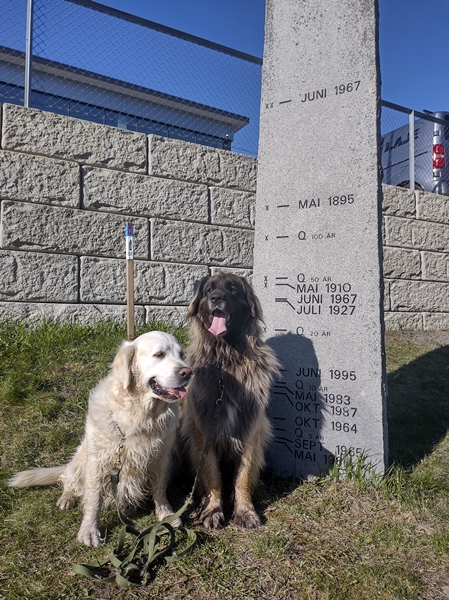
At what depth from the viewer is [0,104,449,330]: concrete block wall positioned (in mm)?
5152

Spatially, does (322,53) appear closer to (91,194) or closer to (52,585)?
(91,194)

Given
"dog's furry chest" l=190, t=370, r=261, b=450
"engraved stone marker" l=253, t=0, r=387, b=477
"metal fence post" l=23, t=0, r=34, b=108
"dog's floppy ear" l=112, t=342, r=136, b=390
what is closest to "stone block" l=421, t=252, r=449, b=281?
"engraved stone marker" l=253, t=0, r=387, b=477

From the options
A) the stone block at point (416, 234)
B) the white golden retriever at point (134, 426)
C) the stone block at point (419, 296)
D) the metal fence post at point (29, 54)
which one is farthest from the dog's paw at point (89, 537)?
the stone block at point (416, 234)

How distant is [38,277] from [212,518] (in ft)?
11.1

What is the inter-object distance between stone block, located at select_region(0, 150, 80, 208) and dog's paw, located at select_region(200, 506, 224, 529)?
3806 mm

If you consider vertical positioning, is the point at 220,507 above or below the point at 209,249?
below

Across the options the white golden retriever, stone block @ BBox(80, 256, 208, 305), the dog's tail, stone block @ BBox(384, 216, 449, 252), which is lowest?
the dog's tail

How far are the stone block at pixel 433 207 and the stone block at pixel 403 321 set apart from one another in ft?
5.72

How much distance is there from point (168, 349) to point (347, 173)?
1.88m

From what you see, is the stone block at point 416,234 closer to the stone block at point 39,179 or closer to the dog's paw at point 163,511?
the stone block at point 39,179

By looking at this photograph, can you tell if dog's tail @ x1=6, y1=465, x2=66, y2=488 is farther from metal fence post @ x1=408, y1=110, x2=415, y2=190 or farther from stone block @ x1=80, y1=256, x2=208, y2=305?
metal fence post @ x1=408, y1=110, x2=415, y2=190

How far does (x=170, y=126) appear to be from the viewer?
254 inches

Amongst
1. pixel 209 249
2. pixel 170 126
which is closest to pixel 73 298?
pixel 209 249

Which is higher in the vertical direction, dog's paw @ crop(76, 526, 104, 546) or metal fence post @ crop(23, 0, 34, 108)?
metal fence post @ crop(23, 0, 34, 108)
